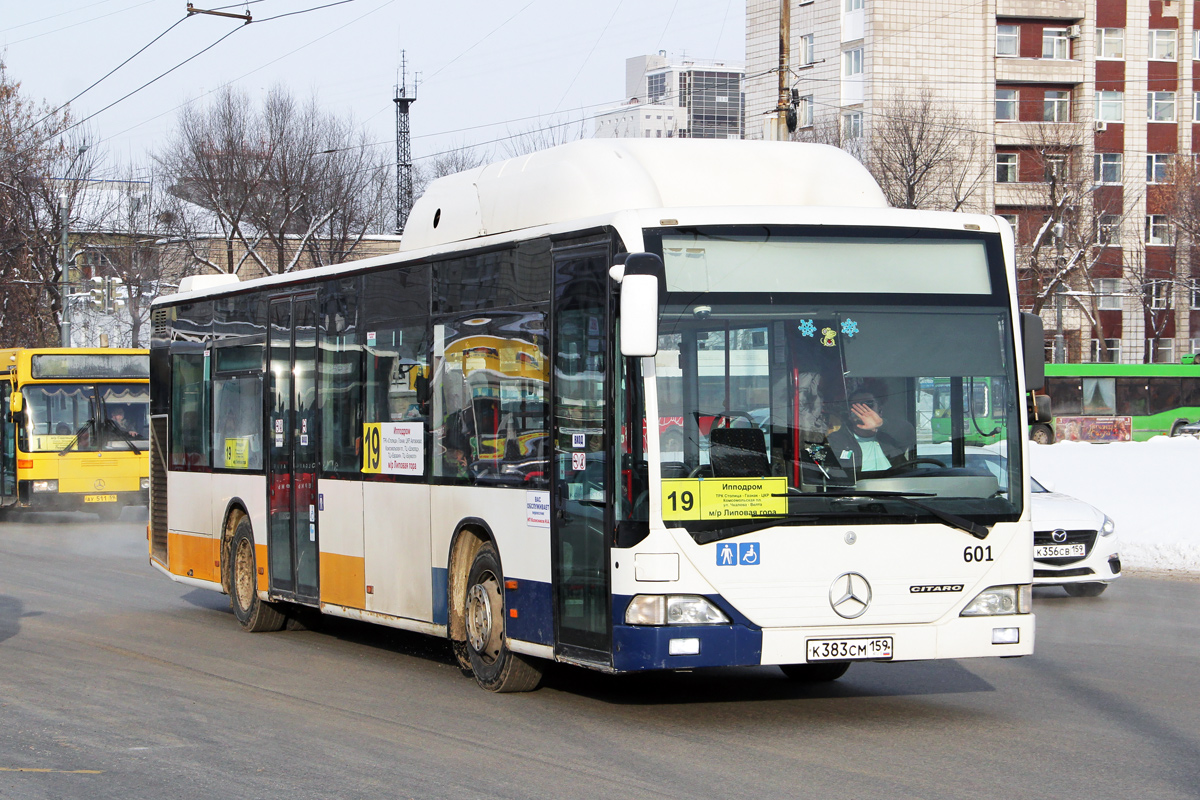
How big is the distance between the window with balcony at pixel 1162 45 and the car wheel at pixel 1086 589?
65664 millimetres

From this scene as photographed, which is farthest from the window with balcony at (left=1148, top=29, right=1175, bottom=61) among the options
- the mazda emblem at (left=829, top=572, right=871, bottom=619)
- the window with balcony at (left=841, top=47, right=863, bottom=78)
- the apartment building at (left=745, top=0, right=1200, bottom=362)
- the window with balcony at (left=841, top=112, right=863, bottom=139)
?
the mazda emblem at (left=829, top=572, right=871, bottom=619)

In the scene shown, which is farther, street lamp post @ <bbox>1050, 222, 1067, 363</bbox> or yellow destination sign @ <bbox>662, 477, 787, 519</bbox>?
street lamp post @ <bbox>1050, 222, 1067, 363</bbox>

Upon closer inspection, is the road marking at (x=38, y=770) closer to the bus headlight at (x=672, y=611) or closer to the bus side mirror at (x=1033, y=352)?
the bus headlight at (x=672, y=611)

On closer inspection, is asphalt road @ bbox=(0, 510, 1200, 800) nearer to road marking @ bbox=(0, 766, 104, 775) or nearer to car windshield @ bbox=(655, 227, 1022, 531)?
road marking @ bbox=(0, 766, 104, 775)

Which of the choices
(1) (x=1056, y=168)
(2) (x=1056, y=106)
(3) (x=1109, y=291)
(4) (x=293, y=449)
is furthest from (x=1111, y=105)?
(4) (x=293, y=449)

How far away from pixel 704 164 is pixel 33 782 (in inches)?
203

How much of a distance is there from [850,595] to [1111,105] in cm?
7156

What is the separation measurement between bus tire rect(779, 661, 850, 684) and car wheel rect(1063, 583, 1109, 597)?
630cm

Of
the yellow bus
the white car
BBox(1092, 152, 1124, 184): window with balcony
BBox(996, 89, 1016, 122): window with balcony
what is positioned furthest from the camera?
BBox(1092, 152, 1124, 184): window with balcony

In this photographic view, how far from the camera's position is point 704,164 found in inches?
385

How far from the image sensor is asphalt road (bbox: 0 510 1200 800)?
7.10 m

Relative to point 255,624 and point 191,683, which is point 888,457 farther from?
point 255,624

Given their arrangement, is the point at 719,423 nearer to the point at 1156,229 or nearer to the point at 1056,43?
the point at 1056,43

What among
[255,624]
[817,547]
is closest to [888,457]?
[817,547]
